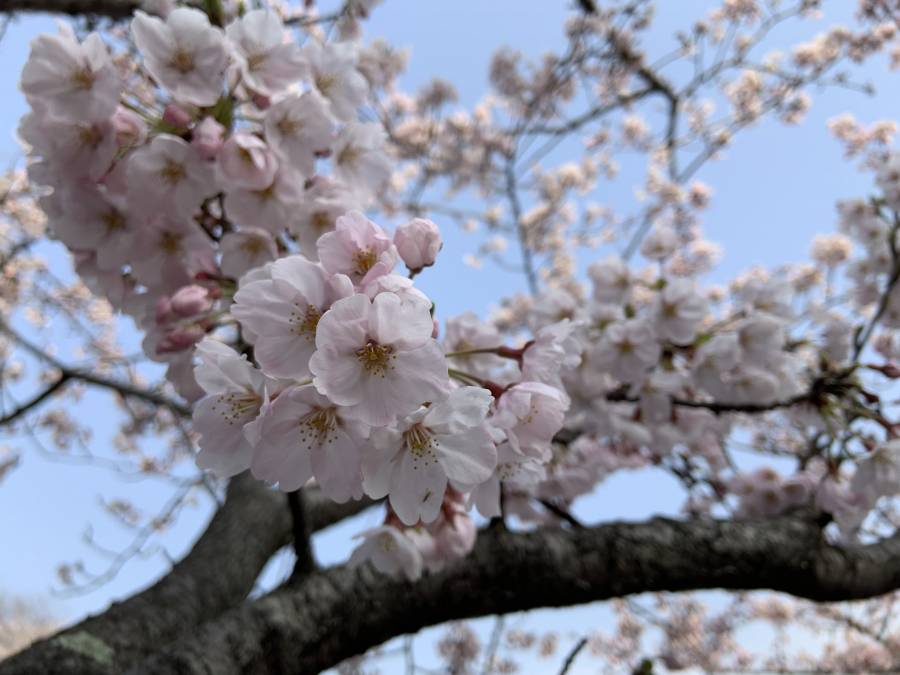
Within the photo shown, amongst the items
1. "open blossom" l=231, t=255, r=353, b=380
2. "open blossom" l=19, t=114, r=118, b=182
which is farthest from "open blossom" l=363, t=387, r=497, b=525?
"open blossom" l=19, t=114, r=118, b=182

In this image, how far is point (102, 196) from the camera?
51.9 inches

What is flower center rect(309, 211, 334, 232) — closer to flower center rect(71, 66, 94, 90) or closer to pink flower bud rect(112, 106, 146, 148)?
pink flower bud rect(112, 106, 146, 148)

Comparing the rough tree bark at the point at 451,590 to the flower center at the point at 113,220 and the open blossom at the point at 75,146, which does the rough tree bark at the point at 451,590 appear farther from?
the open blossom at the point at 75,146

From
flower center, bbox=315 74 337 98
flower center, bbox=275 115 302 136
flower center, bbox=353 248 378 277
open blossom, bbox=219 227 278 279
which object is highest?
flower center, bbox=315 74 337 98

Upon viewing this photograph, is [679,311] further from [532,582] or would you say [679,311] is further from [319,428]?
[319,428]

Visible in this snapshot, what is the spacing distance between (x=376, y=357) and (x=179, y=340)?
21.4 inches

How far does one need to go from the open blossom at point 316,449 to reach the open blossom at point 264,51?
2.63 feet

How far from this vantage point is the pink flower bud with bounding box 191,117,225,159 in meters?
1.21

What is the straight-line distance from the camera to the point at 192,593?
2223 millimetres

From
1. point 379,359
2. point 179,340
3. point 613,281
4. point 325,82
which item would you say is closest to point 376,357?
point 379,359

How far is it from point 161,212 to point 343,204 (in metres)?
0.36

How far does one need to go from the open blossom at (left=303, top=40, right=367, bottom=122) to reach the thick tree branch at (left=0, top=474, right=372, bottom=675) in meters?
1.34

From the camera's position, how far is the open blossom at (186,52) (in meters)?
1.25

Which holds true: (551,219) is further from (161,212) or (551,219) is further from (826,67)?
(161,212)
